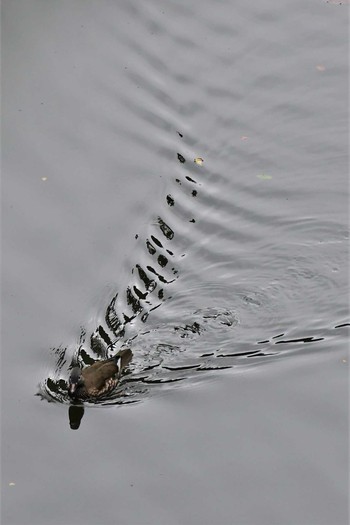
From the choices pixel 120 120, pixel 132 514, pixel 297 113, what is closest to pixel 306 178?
pixel 297 113

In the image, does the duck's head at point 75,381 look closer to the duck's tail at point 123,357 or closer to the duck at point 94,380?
the duck at point 94,380

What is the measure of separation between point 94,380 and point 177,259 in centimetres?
227

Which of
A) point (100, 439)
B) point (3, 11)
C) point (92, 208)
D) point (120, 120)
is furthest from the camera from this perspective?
point (3, 11)

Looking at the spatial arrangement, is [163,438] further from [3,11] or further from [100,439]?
[3,11]

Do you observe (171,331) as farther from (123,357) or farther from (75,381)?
(75,381)

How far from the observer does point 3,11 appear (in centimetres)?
1723

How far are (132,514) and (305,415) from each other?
1.99 meters

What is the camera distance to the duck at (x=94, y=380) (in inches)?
462

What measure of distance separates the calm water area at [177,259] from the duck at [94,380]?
0.15 meters

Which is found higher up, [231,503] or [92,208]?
[92,208]

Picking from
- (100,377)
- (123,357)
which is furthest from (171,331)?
(100,377)

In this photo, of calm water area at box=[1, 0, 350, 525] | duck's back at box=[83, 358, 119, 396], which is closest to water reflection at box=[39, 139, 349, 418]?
calm water area at box=[1, 0, 350, 525]

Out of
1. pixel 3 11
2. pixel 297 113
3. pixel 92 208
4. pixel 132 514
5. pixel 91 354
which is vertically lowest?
pixel 132 514

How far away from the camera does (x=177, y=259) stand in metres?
13.5
